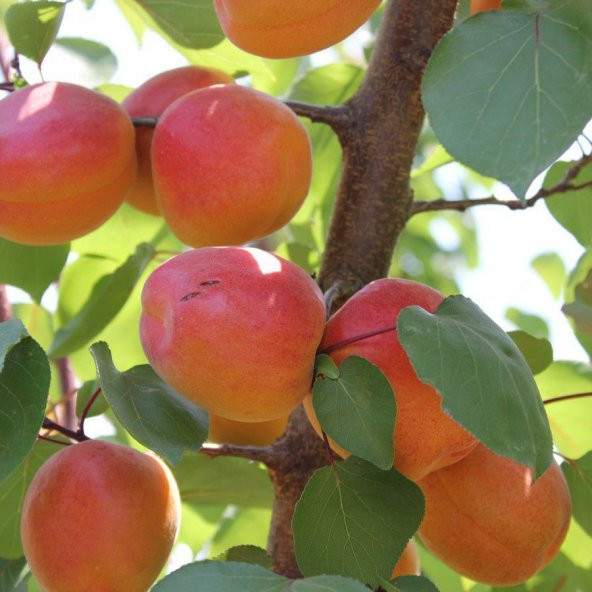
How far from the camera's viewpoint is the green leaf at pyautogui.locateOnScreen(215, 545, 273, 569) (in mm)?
839

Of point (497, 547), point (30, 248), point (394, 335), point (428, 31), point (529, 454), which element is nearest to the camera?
point (529, 454)

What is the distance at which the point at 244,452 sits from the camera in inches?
37.4

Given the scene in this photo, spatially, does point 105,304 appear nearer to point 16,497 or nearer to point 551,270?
point 16,497

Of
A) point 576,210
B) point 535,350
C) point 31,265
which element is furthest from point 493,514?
point 31,265

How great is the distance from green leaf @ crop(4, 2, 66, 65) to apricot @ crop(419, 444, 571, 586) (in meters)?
0.59

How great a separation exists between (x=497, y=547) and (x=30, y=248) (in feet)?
1.98

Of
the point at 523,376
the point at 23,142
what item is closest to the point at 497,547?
the point at 523,376

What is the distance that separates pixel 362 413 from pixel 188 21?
0.61 metres

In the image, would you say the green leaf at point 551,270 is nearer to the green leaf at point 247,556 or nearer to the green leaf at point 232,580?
the green leaf at point 247,556

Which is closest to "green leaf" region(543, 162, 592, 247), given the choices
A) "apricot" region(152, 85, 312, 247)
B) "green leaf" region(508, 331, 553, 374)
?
"green leaf" region(508, 331, 553, 374)

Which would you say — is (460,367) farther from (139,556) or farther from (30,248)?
(30,248)

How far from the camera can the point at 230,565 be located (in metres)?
0.68

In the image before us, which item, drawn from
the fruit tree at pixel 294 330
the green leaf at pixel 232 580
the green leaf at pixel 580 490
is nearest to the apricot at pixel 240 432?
the fruit tree at pixel 294 330

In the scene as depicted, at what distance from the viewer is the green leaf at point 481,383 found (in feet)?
2.15
